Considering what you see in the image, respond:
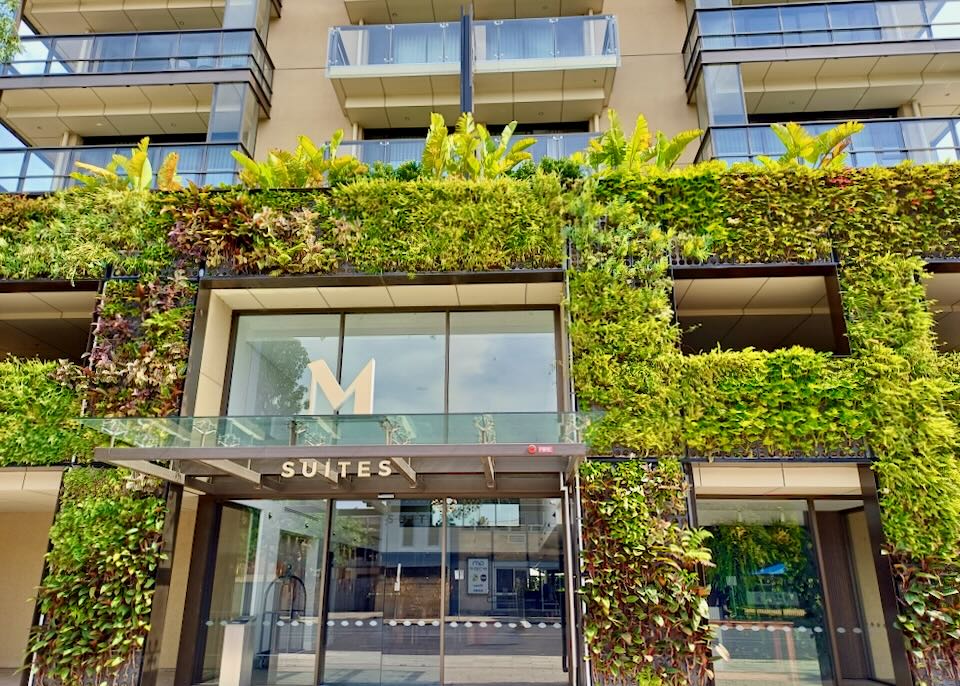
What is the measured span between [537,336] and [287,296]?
13.3 feet

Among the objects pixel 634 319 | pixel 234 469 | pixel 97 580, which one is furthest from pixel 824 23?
pixel 97 580

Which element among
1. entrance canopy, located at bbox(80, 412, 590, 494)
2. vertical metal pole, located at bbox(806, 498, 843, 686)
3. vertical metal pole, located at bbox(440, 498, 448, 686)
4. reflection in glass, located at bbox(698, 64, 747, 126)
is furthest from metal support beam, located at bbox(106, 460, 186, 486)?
reflection in glass, located at bbox(698, 64, 747, 126)

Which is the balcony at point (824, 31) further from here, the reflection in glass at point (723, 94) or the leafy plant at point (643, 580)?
the leafy plant at point (643, 580)

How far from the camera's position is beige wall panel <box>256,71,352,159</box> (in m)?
13.6

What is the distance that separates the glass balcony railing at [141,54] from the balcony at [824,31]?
9663 mm

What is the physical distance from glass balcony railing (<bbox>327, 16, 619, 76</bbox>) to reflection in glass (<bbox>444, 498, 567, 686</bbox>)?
9.62 m

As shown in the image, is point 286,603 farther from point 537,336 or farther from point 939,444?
point 939,444

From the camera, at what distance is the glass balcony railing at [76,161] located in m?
11.8

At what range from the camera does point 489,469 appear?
24.6 ft

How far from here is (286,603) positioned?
29.1 feet

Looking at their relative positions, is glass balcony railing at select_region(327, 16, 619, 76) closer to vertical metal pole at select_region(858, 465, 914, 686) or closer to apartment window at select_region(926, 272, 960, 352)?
apartment window at select_region(926, 272, 960, 352)

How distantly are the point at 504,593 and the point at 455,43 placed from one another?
11.4 meters

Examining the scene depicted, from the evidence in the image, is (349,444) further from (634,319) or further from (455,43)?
(455,43)

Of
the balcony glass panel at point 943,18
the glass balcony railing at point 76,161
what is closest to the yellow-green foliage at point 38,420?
the glass balcony railing at point 76,161
